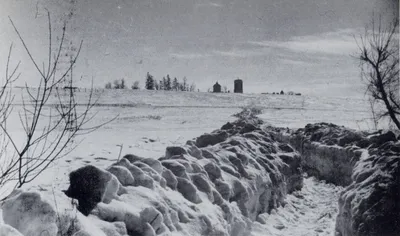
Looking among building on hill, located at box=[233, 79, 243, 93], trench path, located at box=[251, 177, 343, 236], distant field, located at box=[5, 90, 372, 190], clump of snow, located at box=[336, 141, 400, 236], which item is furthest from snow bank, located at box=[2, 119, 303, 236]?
building on hill, located at box=[233, 79, 243, 93]

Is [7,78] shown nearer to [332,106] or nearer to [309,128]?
[309,128]

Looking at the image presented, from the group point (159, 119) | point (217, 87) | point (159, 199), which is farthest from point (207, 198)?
point (217, 87)

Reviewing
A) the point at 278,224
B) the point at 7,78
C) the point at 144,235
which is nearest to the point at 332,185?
the point at 278,224

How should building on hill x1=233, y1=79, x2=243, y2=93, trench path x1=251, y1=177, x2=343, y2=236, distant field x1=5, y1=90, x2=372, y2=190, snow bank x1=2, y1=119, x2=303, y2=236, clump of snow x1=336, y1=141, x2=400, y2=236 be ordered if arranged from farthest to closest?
1. building on hill x1=233, y1=79, x2=243, y2=93
2. distant field x1=5, y1=90, x2=372, y2=190
3. trench path x1=251, y1=177, x2=343, y2=236
4. clump of snow x1=336, y1=141, x2=400, y2=236
5. snow bank x1=2, y1=119, x2=303, y2=236

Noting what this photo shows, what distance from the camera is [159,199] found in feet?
12.8

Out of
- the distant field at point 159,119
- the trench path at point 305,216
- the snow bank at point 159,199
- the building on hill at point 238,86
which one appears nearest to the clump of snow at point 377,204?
the trench path at point 305,216

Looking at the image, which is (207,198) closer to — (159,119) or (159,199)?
(159,199)

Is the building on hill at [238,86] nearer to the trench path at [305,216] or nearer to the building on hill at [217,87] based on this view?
the building on hill at [217,87]

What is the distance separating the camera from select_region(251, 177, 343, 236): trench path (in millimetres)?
6156

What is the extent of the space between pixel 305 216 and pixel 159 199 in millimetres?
4516

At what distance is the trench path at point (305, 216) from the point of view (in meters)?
6.16

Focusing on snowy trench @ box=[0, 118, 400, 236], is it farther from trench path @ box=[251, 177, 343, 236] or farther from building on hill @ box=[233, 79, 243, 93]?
building on hill @ box=[233, 79, 243, 93]

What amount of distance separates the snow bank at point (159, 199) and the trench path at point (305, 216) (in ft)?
0.83

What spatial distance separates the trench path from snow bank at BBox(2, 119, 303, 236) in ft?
0.83
